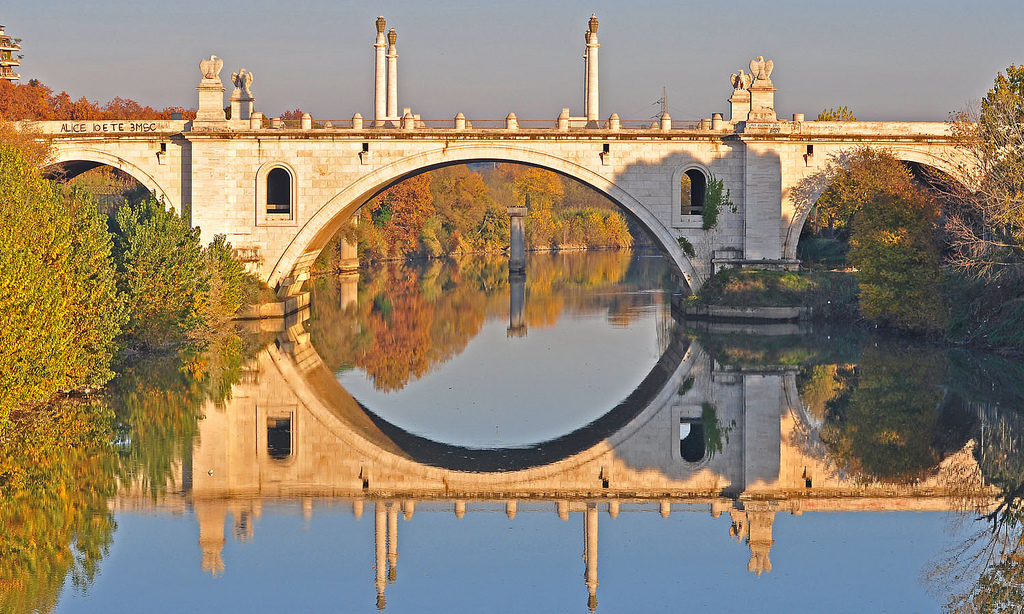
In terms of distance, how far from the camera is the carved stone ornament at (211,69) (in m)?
34.7

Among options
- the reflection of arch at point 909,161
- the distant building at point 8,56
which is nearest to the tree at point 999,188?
the reflection of arch at point 909,161

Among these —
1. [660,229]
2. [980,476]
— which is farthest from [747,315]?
[980,476]

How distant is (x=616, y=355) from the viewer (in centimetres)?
2795

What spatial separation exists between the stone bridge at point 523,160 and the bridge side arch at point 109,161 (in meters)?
0.05

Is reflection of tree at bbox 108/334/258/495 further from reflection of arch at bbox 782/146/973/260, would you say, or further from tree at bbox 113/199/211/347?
reflection of arch at bbox 782/146/973/260

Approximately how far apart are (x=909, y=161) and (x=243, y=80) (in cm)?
2075

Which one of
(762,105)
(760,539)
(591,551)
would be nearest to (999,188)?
(762,105)

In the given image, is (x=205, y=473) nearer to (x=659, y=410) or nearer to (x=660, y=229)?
(x=659, y=410)

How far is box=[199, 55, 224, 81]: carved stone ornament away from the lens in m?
34.7

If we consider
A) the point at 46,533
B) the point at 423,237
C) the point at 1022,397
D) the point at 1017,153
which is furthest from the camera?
the point at 423,237

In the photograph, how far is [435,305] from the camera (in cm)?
4050

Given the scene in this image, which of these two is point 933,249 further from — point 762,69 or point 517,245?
point 517,245

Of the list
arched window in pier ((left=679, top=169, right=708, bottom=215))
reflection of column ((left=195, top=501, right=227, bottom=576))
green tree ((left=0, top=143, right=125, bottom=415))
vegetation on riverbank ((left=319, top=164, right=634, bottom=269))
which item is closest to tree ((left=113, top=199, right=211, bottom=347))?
green tree ((left=0, top=143, right=125, bottom=415))

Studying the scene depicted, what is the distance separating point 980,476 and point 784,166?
21120 mm
